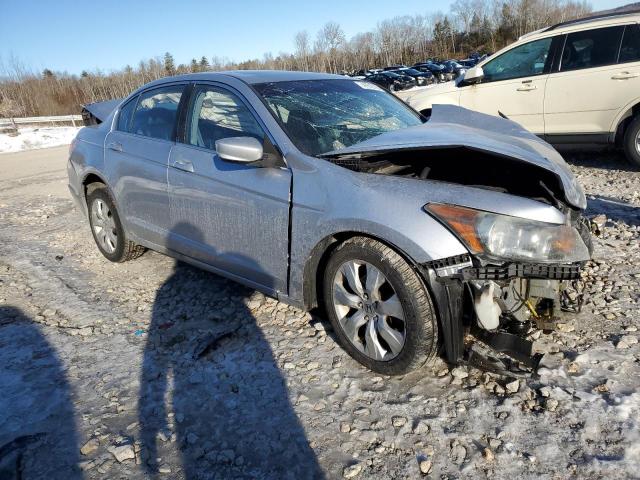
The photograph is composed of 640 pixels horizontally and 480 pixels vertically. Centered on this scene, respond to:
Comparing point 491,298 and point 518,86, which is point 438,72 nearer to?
point 518,86

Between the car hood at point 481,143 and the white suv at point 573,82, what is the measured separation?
3.04 meters

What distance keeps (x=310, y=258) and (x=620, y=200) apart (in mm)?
4117

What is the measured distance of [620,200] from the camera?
17.4 ft

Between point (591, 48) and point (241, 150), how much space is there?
18.5ft

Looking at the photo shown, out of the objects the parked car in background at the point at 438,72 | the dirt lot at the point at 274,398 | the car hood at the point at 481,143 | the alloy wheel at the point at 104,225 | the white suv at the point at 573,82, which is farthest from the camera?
the parked car in background at the point at 438,72

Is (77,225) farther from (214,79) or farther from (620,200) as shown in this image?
(620,200)

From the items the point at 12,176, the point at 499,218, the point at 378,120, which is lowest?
the point at 12,176

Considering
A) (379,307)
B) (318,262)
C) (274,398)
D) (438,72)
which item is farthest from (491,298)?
(438,72)

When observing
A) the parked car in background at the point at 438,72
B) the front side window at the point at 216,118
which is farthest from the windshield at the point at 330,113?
the parked car in background at the point at 438,72

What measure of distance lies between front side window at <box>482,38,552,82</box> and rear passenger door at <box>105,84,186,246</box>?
5.14 metres

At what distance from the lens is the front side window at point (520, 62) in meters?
6.77

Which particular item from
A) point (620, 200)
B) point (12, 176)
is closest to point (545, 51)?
point (620, 200)

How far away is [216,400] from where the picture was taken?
2.66 m

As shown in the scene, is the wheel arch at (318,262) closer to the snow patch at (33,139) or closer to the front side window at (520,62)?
the front side window at (520,62)
